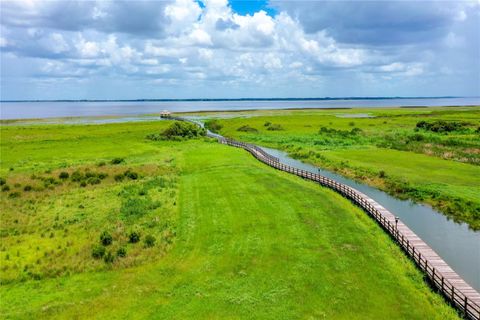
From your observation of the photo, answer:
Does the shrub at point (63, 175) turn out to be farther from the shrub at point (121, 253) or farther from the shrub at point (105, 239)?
the shrub at point (121, 253)

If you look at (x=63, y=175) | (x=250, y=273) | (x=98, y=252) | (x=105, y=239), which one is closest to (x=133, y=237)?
(x=105, y=239)

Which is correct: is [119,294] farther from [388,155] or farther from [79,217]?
[388,155]

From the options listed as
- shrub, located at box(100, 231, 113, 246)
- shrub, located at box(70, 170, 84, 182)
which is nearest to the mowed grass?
shrub, located at box(100, 231, 113, 246)

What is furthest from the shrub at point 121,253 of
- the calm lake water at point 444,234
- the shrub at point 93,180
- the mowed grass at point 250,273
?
the shrub at point 93,180

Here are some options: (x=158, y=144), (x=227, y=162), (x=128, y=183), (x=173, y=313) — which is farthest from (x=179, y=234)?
(x=158, y=144)

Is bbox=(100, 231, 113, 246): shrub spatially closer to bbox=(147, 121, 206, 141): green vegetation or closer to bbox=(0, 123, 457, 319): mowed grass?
bbox=(0, 123, 457, 319): mowed grass

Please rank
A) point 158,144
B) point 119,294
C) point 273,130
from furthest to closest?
point 273,130, point 158,144, point 119,294
